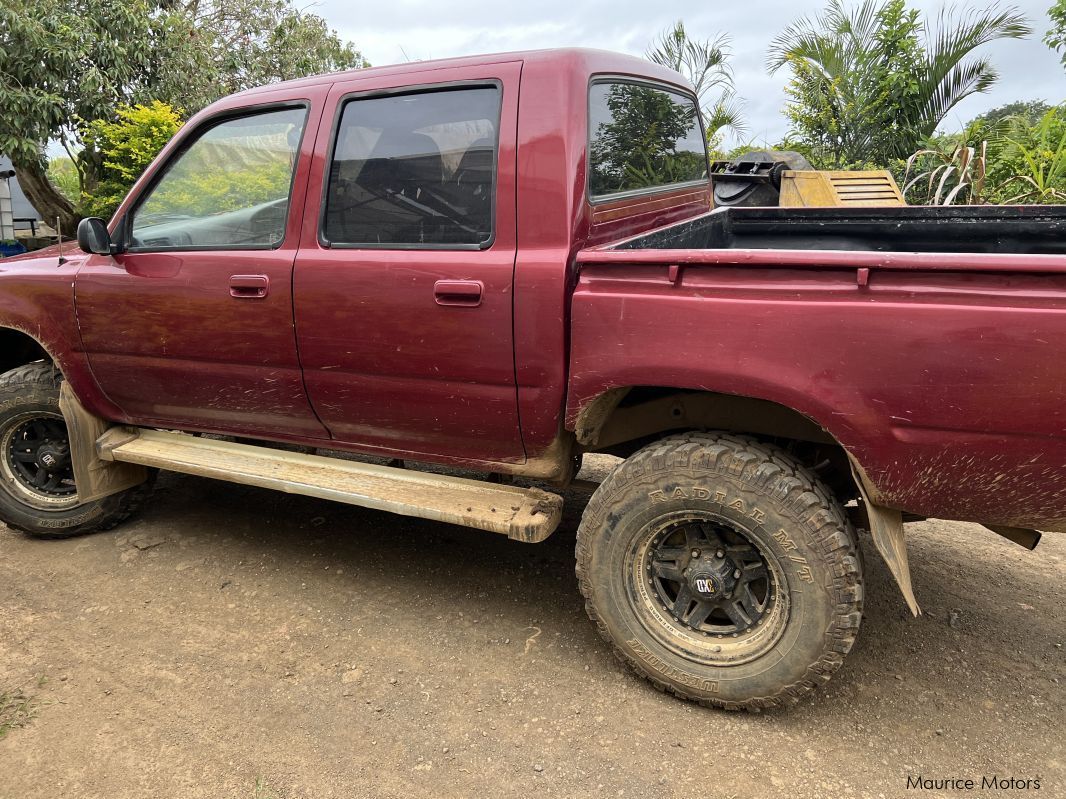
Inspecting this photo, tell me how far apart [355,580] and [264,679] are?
0.71m

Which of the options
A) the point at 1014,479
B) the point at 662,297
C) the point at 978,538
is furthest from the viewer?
the point at 978,538

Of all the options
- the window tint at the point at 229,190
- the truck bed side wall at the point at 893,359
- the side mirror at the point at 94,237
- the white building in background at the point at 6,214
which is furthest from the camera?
the white building in background at the point at 6,214

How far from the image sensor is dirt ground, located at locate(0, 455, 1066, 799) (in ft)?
7.27

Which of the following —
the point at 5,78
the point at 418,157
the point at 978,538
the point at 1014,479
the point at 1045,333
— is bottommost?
the point at 978,538

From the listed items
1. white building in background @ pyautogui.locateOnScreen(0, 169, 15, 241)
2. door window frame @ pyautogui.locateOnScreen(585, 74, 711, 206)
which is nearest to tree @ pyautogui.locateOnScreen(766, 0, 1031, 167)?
door window frame @ pyautogui.locateOnScreen(585, 74, 711, 206)

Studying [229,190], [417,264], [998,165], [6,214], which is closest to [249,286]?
[229,190]

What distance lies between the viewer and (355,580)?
331 centimetres

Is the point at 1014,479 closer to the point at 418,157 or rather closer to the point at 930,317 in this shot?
the point at 930,317

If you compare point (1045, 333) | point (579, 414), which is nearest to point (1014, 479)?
point (1045, 333)

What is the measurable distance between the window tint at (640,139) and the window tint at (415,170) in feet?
1.23

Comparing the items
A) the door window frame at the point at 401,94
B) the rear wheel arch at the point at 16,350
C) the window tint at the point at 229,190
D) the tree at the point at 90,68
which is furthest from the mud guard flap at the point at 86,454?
the tree at the point at 90,68

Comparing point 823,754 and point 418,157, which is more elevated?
point 418,157

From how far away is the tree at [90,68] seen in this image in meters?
7.86

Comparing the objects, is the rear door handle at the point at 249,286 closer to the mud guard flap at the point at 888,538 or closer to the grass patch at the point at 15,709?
the grass patch at the point at 15,709
